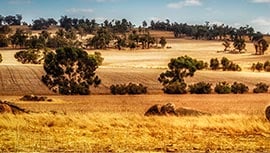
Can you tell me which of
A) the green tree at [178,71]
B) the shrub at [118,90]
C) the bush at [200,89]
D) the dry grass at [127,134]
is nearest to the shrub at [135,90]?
the shrub at [118,90]

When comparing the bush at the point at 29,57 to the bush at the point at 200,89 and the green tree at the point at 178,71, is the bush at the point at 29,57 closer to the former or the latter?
the green tree at the point at 178,71

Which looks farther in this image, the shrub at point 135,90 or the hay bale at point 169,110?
the shrub at point 135,90

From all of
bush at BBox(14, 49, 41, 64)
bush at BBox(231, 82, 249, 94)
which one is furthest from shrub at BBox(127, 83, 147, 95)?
bush at BBox(14, 49, 41, 64)

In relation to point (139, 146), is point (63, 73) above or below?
below

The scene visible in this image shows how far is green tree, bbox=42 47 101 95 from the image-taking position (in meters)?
81.2

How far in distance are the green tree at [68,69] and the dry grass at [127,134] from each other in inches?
2563

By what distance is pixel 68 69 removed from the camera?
81188 millimetres

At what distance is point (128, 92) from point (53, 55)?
14549 mm

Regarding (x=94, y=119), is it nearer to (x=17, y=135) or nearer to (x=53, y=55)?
(x=17, y=135)

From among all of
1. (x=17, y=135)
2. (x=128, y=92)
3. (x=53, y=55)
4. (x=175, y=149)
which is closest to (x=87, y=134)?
(x=17, y=135)

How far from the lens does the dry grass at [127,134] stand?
11562 millimetres

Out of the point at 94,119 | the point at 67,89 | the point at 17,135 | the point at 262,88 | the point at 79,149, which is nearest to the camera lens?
the point at 79,149

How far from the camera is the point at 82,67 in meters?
82.3

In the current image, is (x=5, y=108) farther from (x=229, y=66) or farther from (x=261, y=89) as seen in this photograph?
(x=229, y=66)
